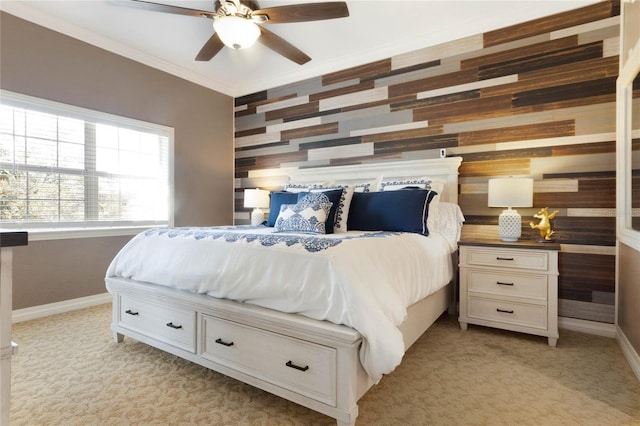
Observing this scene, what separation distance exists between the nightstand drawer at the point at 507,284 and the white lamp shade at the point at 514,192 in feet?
1.79

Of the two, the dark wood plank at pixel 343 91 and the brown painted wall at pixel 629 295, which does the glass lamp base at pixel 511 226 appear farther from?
the dark wood plank at pixel 343 91


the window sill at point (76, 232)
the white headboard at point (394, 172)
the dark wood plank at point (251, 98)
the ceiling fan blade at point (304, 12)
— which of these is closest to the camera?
the ceiling fan blade at point (304, 12)

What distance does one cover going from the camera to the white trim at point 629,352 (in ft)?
6.22

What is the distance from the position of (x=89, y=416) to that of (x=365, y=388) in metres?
1.28

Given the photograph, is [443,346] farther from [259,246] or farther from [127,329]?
[127,329]

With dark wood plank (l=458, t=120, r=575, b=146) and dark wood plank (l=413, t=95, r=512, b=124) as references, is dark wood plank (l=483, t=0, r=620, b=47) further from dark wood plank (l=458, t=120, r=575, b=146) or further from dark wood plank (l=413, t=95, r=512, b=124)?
dark wood plank (l=458, t=120, r=575, b=146)

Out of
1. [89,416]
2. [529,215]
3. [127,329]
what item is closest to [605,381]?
[529,215]

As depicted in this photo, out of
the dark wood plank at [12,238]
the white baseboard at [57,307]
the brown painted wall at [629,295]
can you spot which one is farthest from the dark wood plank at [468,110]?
the white baseboard at [57,307]

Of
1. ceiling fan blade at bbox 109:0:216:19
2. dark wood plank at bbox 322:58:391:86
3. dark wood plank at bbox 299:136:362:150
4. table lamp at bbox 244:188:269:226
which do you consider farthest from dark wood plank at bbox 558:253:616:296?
ceiling fan blade at bbox 109:0:216:19

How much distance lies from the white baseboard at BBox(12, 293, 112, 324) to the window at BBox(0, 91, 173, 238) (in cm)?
70

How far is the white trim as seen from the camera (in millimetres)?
1895

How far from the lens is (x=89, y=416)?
153 cm

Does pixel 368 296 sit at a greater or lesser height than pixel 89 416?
greater

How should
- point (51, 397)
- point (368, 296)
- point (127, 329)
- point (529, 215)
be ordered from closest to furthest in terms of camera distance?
point (368, 296), point (51, 397), point (127, 329), point (529, 215)
